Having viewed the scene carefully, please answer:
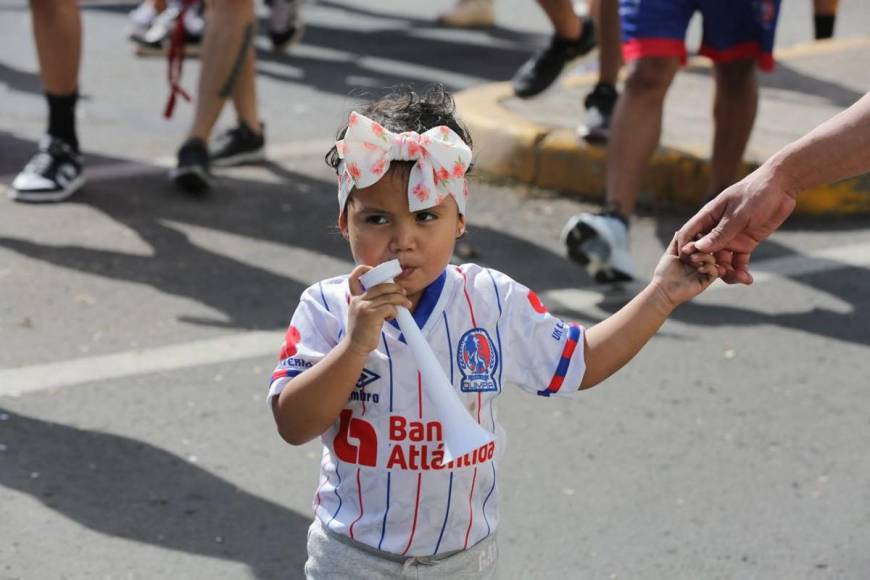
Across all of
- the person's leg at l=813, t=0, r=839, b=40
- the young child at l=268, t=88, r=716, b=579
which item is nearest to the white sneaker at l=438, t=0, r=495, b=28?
the person's leg at l=813, t=0, r=839, b=40

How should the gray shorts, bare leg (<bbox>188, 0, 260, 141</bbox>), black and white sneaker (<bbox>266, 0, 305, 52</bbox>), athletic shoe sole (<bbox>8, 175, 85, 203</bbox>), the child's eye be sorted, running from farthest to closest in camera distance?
black and white sneaker (<bbox>266, 0, 305, 52</bbox>)
bare leg (<bbox>188, 0, 260, 141</bbox>)
athletic shoe sole (<bbox>8, 175, 85, 203</bbox>)
the gray shorts
the child's eye

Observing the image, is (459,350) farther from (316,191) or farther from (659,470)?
(316,191)

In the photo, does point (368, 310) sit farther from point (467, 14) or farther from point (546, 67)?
point (467, 14)

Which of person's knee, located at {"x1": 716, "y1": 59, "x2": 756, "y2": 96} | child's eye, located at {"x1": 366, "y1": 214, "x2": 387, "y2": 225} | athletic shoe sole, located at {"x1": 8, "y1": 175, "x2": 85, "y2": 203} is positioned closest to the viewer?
child's eye, located at {"x1": 366, "y1": 214, "x2": 387, "y2": 225}

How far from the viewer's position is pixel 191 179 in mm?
6027

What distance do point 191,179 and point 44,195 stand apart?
57cm

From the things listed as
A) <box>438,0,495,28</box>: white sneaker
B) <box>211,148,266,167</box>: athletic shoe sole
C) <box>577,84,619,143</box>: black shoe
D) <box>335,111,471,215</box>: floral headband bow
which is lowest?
<box>438,0,495,28</box>: white sneaker

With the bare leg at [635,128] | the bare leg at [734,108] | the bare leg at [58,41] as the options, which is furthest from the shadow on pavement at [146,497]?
the bare leg at [734,108]

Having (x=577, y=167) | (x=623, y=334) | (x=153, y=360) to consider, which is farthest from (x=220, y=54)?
(x=623, y=334)

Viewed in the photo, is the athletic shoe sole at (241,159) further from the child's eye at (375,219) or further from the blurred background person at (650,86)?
the child's eye at (375,219)

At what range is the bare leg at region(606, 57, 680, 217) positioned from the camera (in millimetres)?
5137

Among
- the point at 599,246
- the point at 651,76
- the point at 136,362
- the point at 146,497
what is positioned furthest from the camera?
the point at 651,76

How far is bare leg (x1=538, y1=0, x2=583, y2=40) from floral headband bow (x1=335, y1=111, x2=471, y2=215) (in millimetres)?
4706

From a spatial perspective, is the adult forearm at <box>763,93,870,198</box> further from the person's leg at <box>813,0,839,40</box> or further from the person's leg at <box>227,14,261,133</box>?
the person's leg at <box>813,0,839,40</box>
